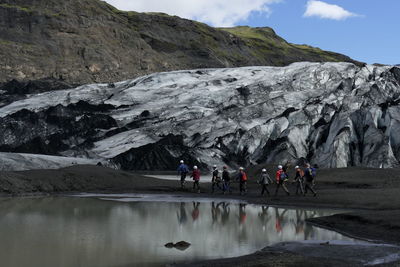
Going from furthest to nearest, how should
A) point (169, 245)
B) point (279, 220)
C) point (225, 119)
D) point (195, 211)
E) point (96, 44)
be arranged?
point (96, 44), point (225, 119), point (195, 211), point (279, 220), point (169, 245)

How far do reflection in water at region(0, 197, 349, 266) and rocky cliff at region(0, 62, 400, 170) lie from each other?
23419mm

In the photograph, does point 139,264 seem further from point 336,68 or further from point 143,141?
point 336,68

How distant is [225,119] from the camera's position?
53.2m

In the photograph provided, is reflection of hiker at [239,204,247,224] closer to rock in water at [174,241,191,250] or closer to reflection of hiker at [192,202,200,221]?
reflection of hiker at [192,202,200,221]

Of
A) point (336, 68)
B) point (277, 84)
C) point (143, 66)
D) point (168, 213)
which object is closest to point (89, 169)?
point (168, 213)

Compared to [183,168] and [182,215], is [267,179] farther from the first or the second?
[182,215]

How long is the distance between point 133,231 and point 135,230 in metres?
0.21

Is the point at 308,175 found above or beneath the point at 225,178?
above

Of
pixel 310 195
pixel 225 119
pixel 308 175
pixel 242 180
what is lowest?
pixel 310 195

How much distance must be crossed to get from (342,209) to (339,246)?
923cm

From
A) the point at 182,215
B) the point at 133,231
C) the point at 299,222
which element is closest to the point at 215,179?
the point at 182,215

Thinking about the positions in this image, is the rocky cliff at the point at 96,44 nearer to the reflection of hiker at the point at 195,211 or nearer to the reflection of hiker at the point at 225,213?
the reflection of hiker at the point at 195,211

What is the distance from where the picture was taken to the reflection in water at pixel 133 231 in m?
12.0

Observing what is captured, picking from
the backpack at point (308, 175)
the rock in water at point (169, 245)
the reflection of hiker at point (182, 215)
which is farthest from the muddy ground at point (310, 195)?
the reflection of hiker at point (182, 215)
